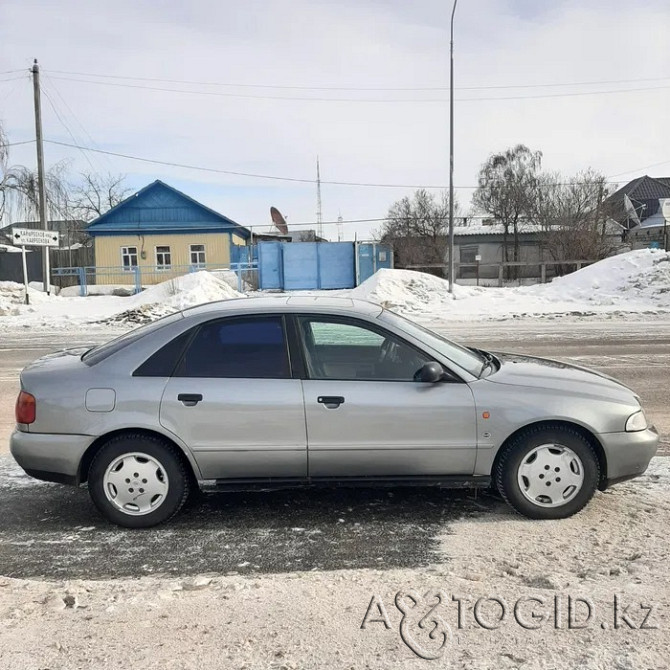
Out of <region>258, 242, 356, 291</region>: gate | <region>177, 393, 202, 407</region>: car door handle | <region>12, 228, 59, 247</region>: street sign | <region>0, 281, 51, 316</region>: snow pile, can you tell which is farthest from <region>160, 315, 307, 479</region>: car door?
<region>258, 242, 356, 291</region>: gate

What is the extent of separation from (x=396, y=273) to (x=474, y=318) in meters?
5.70

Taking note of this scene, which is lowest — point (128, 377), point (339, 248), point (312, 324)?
point (128, 377)

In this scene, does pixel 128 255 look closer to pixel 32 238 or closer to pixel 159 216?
pixel 159 216

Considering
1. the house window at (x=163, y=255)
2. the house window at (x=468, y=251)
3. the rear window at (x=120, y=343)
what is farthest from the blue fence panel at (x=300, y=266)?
the rear window at (x=120, y=343)

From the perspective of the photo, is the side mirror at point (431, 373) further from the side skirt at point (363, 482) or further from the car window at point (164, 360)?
the car window at point (164, 360)

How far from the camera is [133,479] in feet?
12.9

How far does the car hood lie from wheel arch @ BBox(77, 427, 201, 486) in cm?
196

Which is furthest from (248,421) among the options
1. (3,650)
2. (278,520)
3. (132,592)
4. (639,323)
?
(639,323)

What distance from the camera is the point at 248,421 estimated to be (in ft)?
12.8

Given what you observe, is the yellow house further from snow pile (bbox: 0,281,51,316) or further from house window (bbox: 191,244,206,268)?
snow pile (bbox: 0,281,51,316)

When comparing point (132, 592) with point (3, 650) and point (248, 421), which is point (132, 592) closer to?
point (3, 650)

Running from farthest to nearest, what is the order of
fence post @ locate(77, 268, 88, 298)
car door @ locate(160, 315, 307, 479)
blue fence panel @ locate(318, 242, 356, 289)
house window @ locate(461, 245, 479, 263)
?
house window @ locate(461, 245, 479, 263) < blue fence panel @ locate(318, 242, 356, 289) < fence post @ locate(77, 268, 88, 298) < car door @ locate(160, 315, 307, 479)

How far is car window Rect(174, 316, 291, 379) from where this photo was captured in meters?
4.02

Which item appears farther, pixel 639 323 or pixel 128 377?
pixel 639 323
